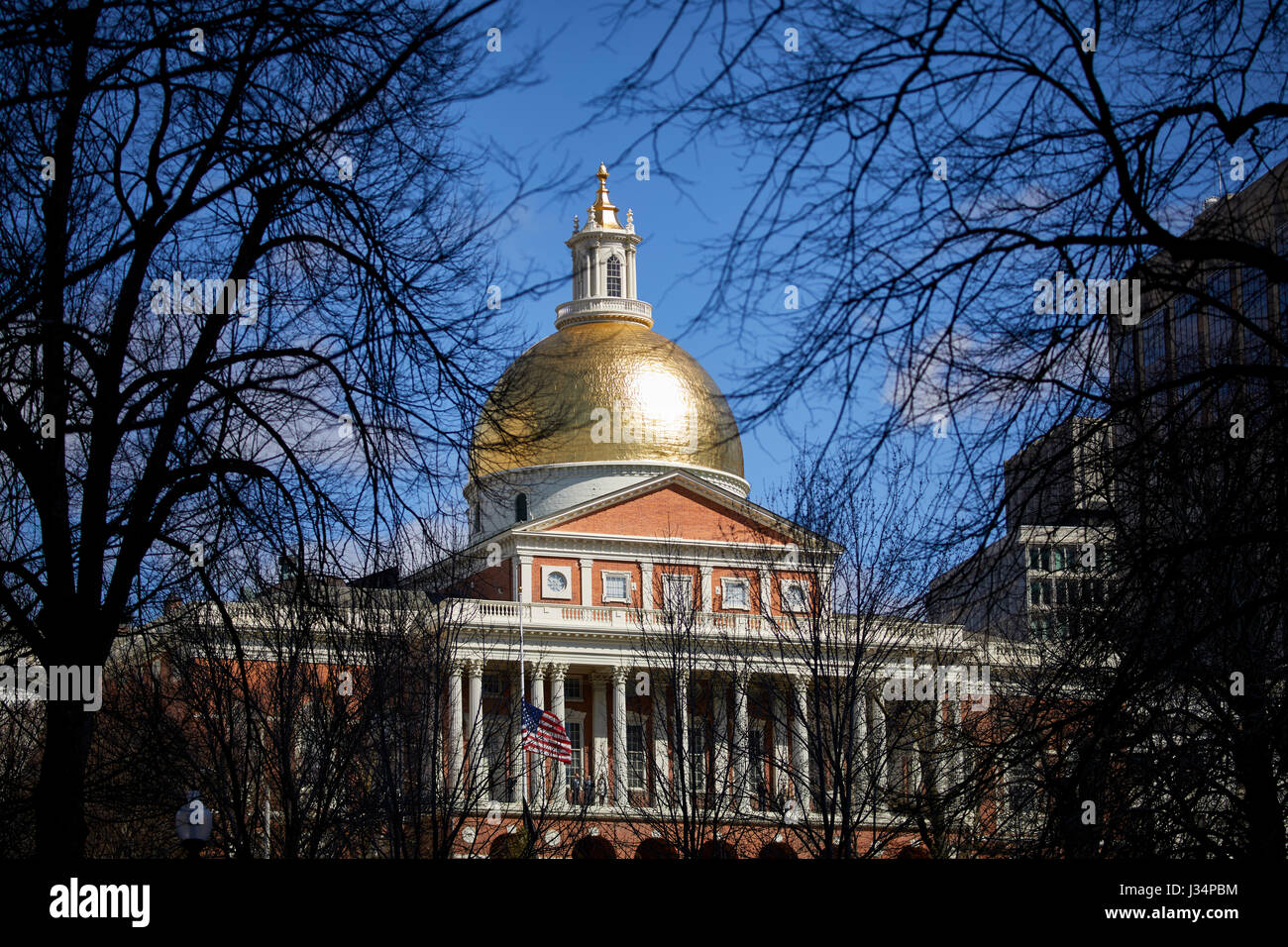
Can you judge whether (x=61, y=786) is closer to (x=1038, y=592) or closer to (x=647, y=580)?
(x=1038, y=592)

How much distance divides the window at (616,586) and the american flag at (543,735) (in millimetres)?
32136

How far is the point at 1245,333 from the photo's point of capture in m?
20.5

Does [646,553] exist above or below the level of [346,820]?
above

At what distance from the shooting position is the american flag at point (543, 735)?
150 ft

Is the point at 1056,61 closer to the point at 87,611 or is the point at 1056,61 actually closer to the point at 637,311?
the point at 87,611

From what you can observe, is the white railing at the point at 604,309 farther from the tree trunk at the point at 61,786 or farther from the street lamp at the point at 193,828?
the tree trunk at the point at 61,786

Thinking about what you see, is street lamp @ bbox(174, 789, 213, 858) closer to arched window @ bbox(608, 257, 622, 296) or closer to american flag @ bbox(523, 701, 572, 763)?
american flag @ bbox(523, 701, 572, 763)

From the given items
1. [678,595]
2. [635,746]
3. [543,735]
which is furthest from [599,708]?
[543,735]

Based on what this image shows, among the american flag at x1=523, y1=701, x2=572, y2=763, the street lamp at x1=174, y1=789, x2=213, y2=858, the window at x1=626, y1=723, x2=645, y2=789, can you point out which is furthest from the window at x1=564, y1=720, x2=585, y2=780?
the street lamp at x1=174, y1=789, x2=213, y2=858

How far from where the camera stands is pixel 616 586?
7975cm

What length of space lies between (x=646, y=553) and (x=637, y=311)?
18.9 m

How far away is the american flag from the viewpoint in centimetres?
4578

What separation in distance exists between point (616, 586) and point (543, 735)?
33792 millimetres
